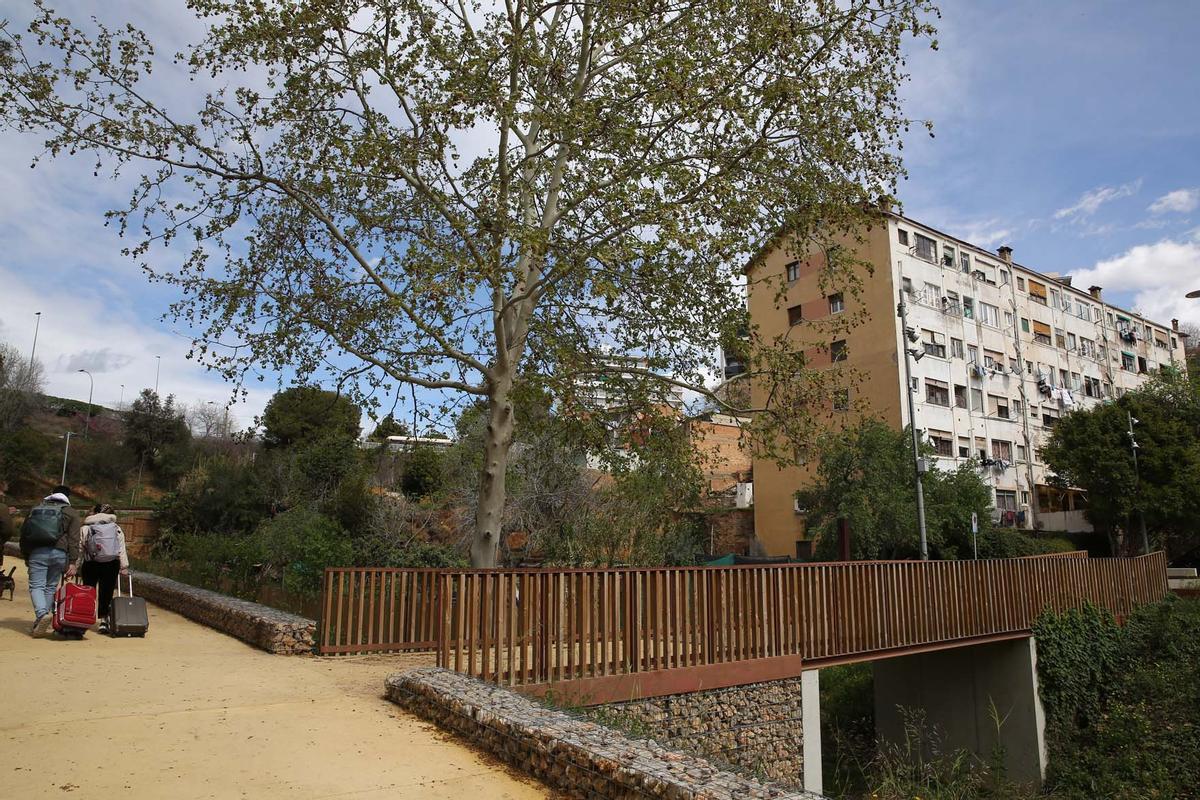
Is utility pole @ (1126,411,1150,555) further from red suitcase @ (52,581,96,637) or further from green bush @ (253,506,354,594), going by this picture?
red suitcase @ (52,581,96,637)

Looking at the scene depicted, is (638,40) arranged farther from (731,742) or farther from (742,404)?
(731,742)

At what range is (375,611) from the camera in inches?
404

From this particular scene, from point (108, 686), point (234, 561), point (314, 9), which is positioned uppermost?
point (314, 9)

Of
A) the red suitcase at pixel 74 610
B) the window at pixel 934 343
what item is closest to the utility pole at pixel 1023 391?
the window at pixel 934 343

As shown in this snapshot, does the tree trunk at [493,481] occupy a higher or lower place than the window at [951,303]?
lower

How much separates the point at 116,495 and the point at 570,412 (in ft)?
137

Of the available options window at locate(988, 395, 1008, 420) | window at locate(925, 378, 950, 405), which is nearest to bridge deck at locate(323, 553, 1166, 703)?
window at locate(925, 378, 950, 405)

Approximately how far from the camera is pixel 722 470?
4594cm

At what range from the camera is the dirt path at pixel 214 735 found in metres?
4.68

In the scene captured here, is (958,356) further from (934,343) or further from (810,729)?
(810,729)

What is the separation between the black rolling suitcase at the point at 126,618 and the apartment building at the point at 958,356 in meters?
26.3

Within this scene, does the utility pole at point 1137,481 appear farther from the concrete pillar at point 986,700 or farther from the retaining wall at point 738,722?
the retaining wall at point 738,722

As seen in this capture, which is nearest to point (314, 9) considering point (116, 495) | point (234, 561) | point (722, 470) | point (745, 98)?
point (745, 98)

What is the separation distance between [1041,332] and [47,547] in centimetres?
4562
